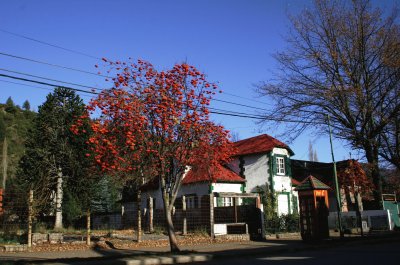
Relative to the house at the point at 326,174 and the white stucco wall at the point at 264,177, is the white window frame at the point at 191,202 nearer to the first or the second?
the white stucco wall at the point at 264,177

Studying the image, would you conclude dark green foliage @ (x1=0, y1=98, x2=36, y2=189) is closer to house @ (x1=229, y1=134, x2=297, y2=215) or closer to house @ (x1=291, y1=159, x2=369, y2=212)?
house @ (x1=291, y1=159, x2=369, y2=212)

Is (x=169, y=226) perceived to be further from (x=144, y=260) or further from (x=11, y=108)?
(x=11, y=108)

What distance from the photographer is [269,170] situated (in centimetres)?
2944

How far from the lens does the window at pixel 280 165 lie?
1187 inches

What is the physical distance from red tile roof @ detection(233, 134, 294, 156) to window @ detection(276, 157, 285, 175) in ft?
3.23

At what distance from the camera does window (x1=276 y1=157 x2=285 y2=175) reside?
30141 mm

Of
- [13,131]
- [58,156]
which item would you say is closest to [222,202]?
[58,156]

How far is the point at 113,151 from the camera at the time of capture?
13.3m

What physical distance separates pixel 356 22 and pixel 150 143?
18374 millimetres

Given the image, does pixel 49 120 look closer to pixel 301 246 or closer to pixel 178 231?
pixel 178 231

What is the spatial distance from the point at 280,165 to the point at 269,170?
58.0 inches

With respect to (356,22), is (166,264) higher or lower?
lower

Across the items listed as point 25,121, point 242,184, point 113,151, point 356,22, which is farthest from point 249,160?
point 25,121

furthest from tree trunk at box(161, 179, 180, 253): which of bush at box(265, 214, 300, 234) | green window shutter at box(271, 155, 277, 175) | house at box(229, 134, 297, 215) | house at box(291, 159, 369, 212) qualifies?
house at box(291, 159, 369, 212)
